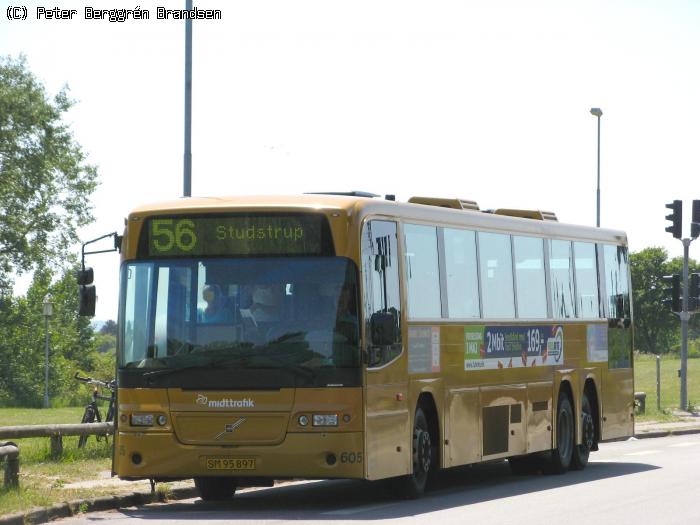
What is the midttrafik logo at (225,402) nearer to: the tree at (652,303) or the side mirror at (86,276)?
the side mirror at (86,276)

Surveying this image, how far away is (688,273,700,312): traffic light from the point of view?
131 feet

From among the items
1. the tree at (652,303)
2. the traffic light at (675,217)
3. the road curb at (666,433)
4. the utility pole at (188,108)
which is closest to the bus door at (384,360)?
the utility pole at (188,108)

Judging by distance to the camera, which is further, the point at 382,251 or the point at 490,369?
the point at 490,369

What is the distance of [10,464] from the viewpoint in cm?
1639

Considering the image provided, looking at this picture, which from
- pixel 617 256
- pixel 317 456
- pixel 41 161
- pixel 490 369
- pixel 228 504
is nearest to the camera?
pixel 317 456

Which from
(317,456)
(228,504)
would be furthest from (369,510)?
(228,504)

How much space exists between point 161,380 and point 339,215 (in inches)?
95.5

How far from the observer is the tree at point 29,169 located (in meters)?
61.7

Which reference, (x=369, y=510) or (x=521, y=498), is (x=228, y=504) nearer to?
(x=369, y=510)

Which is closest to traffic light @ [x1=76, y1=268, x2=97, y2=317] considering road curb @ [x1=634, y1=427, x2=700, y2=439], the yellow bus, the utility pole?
the yellow bus

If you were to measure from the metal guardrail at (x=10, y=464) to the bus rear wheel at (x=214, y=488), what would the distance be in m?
2.17

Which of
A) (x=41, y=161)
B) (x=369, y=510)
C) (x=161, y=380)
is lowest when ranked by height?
(x=369, y=510)

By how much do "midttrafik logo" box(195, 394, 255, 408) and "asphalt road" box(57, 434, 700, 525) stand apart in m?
1.05

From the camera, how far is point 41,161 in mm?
62656
